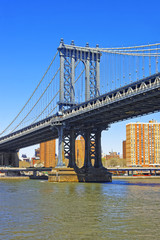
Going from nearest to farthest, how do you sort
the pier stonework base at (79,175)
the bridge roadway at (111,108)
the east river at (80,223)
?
the east river at (80,223), the bridge roadway at (111,108), the pier stonework base at (79,175)

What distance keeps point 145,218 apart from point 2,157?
141 meters

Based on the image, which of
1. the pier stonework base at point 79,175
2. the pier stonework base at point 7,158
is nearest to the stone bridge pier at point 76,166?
the pier stonework base at point 79,175

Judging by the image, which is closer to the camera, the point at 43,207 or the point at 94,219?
the point at 94,219

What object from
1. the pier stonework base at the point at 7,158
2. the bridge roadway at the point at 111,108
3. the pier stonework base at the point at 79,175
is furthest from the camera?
the pier stonework base at the point at 7,158

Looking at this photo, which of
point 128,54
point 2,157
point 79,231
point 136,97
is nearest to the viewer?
point 79,231

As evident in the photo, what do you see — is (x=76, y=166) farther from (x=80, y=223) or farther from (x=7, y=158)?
(x=7, y=158)

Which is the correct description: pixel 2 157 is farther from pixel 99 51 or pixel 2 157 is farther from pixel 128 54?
pixel 128 54

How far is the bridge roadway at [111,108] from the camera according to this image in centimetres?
5866

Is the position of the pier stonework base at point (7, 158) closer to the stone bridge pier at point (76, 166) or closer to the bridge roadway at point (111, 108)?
the bridge roadway at point (111, 108)

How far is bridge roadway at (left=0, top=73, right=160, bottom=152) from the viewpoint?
58.7m

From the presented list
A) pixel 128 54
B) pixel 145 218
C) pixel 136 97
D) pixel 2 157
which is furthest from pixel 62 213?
pixel 2 157

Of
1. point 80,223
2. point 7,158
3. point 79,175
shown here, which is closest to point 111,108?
point 79,175

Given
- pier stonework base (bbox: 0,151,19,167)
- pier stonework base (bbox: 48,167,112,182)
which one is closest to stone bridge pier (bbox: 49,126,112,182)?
pier stonework base (bbox: 48,167,112,182)

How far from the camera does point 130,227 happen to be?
23.1 meters
